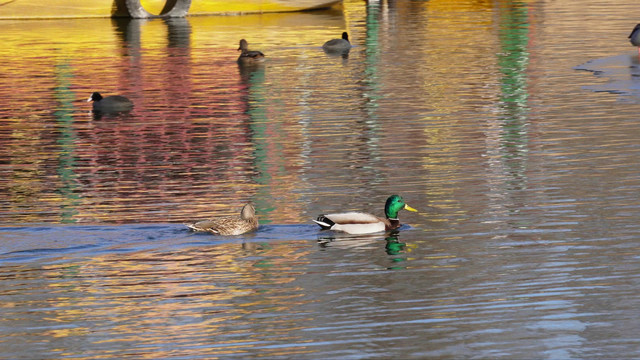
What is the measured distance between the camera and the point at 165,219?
20.6 metres

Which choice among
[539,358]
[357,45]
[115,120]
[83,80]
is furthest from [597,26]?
[539,358]

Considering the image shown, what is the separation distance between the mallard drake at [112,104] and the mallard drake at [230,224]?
15.4 m

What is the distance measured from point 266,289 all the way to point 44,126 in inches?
672

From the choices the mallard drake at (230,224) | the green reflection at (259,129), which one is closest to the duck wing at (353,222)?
the mallard drake at (230,224)

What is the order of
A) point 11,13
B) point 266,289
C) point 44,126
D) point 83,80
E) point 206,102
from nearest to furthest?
point 266,289, point 44,126, point 206,102, point 83,80, point 11,13

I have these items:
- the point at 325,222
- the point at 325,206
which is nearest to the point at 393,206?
the point at 325,222

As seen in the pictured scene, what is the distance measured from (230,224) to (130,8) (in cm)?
4797

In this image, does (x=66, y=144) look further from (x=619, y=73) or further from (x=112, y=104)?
(x=619, y=73)

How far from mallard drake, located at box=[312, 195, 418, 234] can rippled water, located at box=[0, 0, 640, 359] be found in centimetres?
27

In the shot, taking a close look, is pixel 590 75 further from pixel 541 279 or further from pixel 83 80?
pixel 541 279

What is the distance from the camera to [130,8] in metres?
66.0

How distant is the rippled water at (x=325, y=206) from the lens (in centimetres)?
1500

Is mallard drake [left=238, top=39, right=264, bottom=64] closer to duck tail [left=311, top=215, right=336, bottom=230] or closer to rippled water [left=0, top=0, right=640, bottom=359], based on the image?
rippled water [left=0, top=0, right=640, bottom=359]

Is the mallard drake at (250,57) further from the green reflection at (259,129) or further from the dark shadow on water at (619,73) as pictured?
the dark shadow on water at (619,73)
